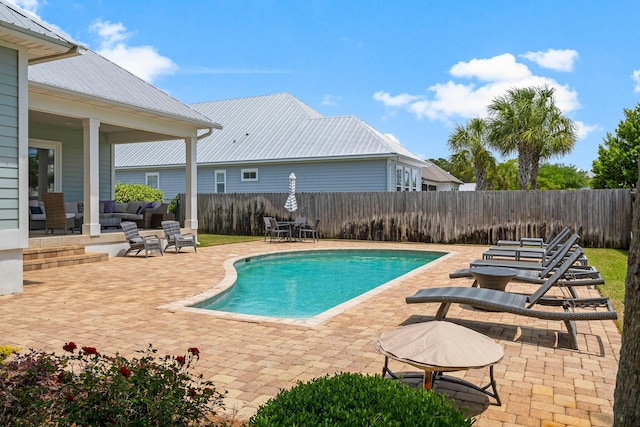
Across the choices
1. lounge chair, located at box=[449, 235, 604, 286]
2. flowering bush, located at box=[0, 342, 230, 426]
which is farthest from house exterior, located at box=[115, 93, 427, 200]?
flowering bush, located at box=[0, 342, 230, 426]

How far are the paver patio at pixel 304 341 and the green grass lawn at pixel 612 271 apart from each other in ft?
1.14

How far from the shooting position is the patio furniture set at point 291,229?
→ 18780 mm

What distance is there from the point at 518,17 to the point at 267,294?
11212 mm

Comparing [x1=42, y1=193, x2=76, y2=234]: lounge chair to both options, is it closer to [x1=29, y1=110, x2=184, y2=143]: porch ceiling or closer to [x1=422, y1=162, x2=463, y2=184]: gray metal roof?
[x1=29, y1=110, x2=184, y2=143]: porch ceiling

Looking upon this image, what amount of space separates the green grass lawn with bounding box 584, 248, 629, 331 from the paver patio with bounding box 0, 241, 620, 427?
35cm

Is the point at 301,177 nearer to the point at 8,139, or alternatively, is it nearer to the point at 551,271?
the point at 8,139

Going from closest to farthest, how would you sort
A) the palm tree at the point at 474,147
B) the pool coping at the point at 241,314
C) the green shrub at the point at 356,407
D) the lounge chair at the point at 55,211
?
the green shrub at the point at 356,407 < the pool coping at the point at 241,314 < the lounge chair at the point at 55,211 < the palm tree at the point at 474,147

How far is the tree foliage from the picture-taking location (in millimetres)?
32656

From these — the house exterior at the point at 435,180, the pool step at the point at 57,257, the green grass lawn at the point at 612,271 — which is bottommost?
the green grass lawn at the point at 612,271

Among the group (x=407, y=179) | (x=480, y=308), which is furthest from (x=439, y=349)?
(x=407, y=179)

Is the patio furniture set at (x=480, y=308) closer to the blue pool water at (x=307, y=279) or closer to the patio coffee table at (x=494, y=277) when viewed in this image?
the patio coffee table at (x=494, y=277)

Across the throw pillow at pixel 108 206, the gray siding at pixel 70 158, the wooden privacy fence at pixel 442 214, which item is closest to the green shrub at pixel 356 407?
the throw pillow at pixel 108 206

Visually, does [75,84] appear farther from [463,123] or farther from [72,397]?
[463,123]

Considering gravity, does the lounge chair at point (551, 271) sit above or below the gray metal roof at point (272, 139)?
below
